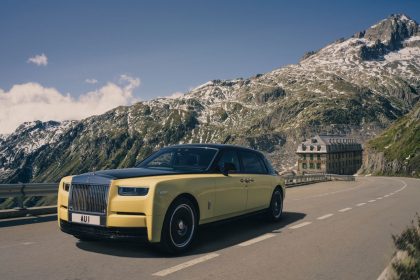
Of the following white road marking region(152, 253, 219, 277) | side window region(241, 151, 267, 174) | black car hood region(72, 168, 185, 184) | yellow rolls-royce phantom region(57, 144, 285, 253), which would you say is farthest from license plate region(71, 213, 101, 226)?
side window region(241, 151, 267, 174)

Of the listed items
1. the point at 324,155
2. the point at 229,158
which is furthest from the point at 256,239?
the point at 324,155

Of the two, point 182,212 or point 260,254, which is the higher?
point 182,212

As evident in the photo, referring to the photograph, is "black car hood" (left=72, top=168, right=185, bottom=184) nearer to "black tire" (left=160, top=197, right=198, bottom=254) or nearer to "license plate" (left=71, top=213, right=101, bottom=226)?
"license plate" (left=71, top=213, right=101, bottom=226)

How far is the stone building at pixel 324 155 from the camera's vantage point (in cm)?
12706

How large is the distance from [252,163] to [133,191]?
4016 mm

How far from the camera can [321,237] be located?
8609mm

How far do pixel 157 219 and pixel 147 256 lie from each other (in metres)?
0.70

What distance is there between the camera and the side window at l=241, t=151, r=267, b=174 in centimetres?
940

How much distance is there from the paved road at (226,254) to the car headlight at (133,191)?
0.98m

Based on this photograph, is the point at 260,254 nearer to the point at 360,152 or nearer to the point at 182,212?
the point at 182,212

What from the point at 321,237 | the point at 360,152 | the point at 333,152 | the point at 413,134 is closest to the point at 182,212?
the point at 321,237

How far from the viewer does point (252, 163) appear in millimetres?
9773

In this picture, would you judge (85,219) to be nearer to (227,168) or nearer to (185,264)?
(185,264)

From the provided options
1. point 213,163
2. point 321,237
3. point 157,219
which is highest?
point 213,163
